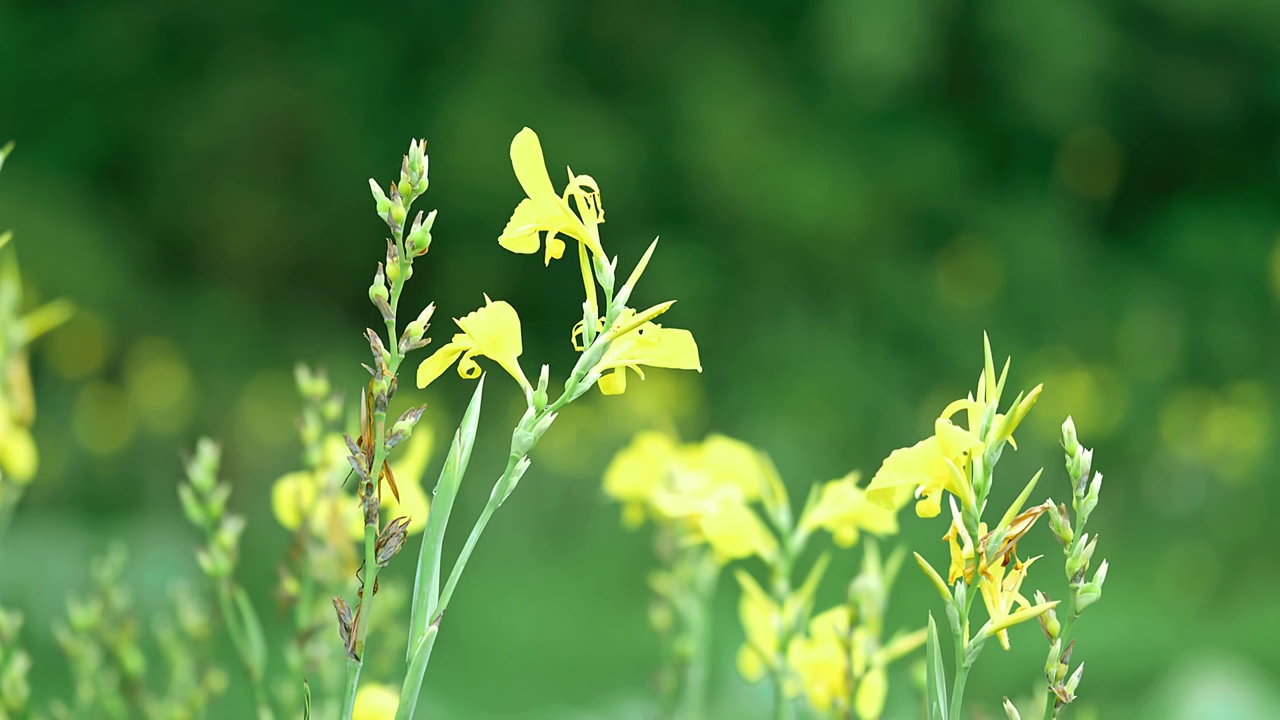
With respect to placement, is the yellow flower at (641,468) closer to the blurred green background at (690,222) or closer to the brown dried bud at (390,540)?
the brown dried bud at (390,540)

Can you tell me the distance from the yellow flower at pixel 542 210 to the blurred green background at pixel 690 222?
2643mm

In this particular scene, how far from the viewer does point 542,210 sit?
0.57 metres

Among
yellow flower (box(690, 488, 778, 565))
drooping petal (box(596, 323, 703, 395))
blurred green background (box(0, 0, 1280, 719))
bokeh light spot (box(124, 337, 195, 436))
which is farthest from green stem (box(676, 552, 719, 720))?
bokeh light spot (box(124, 337, 195, 436))

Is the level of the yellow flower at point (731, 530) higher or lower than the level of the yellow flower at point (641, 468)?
lower

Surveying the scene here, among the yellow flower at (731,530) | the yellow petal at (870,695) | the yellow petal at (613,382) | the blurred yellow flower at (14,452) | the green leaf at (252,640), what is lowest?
the yellow petal at (870,695)

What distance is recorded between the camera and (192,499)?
2.31 feet

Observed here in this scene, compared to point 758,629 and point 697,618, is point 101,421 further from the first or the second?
point 758,629

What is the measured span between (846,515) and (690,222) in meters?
3.14

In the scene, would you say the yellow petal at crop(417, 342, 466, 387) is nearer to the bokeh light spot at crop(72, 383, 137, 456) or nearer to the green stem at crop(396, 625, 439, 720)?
the green stem at crop(396, 625, 439, 720)

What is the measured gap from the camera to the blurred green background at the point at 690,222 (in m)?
3.47

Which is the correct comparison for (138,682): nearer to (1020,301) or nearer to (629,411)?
(629,411)

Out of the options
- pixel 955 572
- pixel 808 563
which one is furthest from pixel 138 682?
pixel 808 563

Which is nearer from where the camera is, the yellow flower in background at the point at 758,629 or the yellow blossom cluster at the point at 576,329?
the yellow blossom cluster at the point at 576,329

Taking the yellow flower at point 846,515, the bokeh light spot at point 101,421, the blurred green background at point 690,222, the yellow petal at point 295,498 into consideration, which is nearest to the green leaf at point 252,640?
the yellow petal at point 295,498
